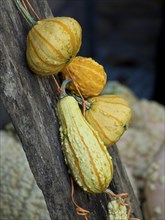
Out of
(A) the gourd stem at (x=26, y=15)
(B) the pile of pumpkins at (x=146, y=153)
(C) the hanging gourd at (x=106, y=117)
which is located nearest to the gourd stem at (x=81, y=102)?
(C) the hanging gourd at (x=106, y=117)

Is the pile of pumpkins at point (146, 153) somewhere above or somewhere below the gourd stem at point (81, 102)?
below

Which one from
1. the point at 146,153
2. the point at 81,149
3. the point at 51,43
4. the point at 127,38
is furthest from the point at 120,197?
the point at 127,38

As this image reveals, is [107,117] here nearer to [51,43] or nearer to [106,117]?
[106,117]

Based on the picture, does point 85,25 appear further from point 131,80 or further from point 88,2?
point 131,80

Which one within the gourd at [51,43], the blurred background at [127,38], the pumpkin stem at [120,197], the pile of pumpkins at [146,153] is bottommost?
the blurred background at [127,38]

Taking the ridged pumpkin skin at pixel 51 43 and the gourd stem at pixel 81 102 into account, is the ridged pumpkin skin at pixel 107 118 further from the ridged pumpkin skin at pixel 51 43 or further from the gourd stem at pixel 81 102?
the ridged pumpkin skin at pixel 51 43

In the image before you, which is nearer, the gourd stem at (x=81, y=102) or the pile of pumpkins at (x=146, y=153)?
the gourd stem at (x=81, y=102)
